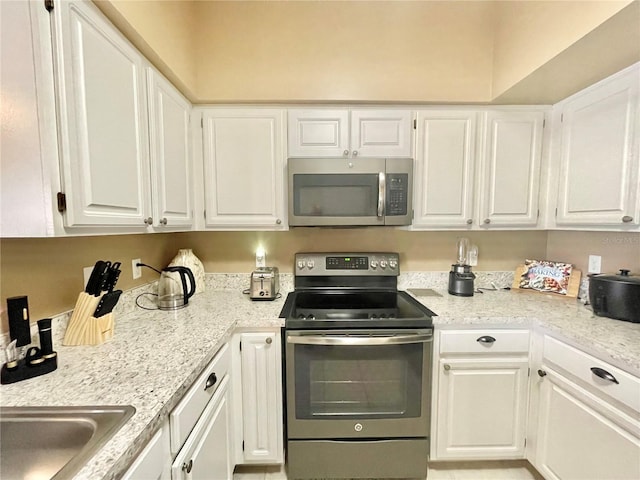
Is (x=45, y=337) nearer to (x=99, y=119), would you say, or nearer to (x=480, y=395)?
(x=99, y=119)

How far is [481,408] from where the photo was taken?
1.48 metres

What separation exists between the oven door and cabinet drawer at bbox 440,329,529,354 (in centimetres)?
12

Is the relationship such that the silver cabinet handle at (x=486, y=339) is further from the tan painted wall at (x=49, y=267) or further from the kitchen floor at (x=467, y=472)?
the tan painted wall at (x=49, y=267)

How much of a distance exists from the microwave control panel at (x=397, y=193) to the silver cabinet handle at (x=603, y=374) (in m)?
1.09

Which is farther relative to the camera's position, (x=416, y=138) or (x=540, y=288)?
(x=540, y=288)

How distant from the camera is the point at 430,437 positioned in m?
1.50

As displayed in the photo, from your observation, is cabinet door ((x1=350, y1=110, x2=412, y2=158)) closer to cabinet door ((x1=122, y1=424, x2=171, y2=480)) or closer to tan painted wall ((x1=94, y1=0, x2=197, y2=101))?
tan painted wall ((x1=94, y1=0, x2=197, y2=101))

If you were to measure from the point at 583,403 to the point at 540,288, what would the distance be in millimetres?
881

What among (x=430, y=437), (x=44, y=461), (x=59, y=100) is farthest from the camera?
(x=430, y=437)

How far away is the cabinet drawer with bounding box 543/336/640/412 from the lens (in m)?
1.00

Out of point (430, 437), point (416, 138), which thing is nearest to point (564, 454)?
point (430, 437)

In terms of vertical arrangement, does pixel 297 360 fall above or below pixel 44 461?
below

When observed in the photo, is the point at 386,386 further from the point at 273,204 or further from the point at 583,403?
the point at 273,204

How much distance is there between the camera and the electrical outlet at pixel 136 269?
61.7 inches
